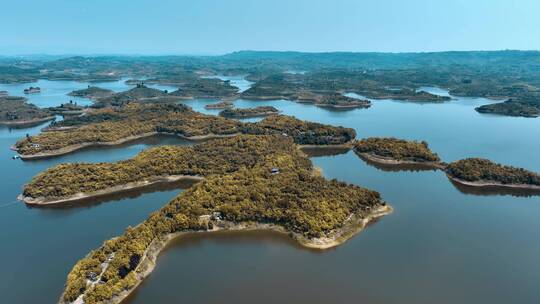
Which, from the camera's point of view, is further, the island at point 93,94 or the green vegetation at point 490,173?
the island at point 93,94

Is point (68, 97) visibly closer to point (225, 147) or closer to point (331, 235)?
point (225, 147)

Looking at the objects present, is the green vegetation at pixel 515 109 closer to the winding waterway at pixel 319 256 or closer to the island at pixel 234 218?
the winding waterway at pixel 319 256

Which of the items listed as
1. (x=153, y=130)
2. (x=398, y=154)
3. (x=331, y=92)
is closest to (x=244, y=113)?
(x=153, y=130)

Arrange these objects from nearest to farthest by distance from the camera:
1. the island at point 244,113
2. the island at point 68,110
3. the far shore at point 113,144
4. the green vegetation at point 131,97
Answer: the far shore at point 113,144, the island at point 244,113, the island at point 68,110, the green vegetation at point 131,97

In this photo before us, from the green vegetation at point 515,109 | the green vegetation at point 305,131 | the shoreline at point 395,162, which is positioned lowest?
the shoreline at point 395,162

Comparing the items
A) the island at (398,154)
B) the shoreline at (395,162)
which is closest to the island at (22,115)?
the island at (398,154)

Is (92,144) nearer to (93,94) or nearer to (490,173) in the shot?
(490,173)
